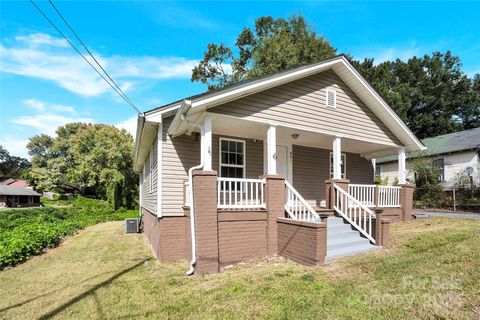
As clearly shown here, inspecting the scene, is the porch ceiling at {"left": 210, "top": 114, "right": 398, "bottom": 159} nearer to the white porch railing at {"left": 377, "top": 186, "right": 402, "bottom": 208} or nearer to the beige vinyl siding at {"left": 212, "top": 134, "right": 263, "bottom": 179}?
the beige vinyl siding at {"left": 212, "top": 134, "right": 263, "bottom": 179}

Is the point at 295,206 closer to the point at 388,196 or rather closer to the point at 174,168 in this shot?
the point at 174,168

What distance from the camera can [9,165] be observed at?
85500mm

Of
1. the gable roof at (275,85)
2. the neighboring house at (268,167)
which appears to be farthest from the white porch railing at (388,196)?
the gable roof at (275,85)

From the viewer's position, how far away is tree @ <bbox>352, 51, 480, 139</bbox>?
35594 millimetres

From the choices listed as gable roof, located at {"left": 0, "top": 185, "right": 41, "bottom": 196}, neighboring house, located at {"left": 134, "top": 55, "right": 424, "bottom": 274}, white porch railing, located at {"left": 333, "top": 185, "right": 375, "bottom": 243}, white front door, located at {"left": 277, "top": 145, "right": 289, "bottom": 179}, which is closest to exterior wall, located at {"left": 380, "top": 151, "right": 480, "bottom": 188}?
neighboring house, located at {"left": 134, "top": 55, "right": 424, "bottom": 274}

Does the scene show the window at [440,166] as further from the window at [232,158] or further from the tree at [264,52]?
the window at [232,158]

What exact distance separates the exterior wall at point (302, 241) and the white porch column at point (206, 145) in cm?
216

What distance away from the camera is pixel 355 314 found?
12.4ft

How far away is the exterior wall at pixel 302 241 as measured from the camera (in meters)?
6.03

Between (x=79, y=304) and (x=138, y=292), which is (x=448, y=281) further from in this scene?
(x=79, y=304)

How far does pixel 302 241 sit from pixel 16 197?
54.1 m

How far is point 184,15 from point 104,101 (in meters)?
4.41

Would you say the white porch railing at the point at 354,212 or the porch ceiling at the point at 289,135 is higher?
the porch ceiling at the point at 289,135

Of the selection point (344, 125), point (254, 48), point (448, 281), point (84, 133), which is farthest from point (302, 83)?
point (84, 133)
